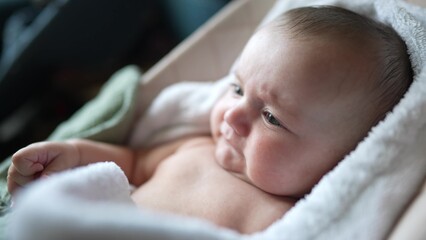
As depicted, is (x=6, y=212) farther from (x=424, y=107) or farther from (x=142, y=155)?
(x=424, y=107)

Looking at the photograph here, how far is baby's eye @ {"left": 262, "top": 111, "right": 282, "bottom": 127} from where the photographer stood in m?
0.73

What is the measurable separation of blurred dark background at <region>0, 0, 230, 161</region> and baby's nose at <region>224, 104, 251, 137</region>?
71 centimetres

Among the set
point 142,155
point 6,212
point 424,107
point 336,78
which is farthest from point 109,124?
point 424,107

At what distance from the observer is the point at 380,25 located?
2.59ft

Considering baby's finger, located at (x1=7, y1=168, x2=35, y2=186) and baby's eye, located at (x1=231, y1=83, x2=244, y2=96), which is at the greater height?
baby's finger, located at (x1=7, y1=168, x2=35, y2=186)

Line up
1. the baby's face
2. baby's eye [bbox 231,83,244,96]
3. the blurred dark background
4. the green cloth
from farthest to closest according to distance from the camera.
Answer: the blurred dark background → the green cloth → baby's eye [bbox 231,83,244,96] → the baby's face

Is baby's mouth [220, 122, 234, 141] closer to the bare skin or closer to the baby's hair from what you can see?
the bare skin

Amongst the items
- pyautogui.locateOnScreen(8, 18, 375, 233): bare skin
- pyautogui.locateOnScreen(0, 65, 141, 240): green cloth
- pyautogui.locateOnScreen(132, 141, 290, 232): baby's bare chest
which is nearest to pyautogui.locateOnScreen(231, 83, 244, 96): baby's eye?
pyautogui.locateOnScreen(8, 18, 375, 233): bare skin

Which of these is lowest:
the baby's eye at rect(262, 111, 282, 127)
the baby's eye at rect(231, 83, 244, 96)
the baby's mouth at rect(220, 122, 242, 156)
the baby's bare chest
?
the baby's bare chest

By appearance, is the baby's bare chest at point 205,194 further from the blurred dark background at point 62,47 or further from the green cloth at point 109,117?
the blurred dark background at point 62,47

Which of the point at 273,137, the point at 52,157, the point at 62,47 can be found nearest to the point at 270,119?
the point at 273,137

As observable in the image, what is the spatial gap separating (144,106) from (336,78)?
1.67 ft

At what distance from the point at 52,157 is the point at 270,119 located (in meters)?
0.37

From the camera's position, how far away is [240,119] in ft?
2.48
